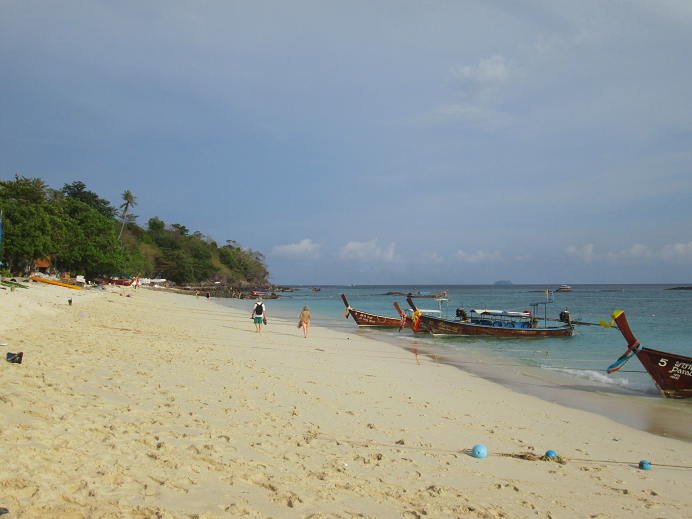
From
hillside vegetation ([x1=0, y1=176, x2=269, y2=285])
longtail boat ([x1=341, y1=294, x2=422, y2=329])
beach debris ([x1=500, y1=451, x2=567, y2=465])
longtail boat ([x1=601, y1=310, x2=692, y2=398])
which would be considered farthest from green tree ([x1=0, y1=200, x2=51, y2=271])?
longtail boat ([x1=601, y1=310, x2=692, y2=398])

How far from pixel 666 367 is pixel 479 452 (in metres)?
7.75

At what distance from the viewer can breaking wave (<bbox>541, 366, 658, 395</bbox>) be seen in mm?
10963

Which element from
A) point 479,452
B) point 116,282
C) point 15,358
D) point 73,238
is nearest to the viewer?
point 479,452

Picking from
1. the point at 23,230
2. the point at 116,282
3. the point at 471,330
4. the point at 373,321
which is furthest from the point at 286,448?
the point at 116,282

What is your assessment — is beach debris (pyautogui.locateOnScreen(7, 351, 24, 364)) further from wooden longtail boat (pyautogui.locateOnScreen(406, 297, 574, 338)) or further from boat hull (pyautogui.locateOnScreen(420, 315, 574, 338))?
boat hull (pyautogui.locateOnScreen(420, 315, 574, 338))

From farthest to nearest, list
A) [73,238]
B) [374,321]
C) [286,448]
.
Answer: [73,238]
[374,321]
[286,448]

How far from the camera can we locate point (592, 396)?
9.88 metres

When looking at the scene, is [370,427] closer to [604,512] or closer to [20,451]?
[604,512]

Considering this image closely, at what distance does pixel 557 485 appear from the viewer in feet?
14.7

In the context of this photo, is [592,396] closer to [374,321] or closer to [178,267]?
[374,321]

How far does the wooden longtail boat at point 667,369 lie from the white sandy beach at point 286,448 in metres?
3.17

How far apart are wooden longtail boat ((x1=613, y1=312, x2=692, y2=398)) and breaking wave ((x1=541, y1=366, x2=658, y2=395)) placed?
0.74 meters

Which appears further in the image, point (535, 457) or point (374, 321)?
point (374, 321)

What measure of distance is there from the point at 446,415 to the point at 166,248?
9874cm
